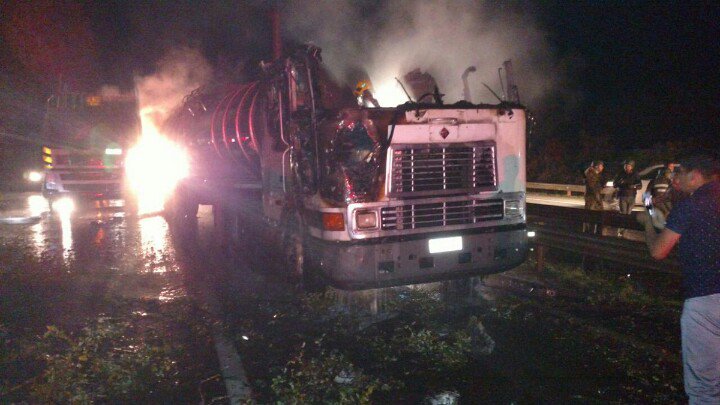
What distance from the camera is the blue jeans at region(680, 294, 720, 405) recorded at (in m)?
2.99

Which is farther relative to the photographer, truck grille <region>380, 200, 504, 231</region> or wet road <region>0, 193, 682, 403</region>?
truck grille <region>380, 200, 504, 231</region>

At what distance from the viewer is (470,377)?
4.31 meters

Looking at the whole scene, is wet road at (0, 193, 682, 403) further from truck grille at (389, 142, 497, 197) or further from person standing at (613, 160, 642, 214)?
person standing at (613, 160, 642, 214)

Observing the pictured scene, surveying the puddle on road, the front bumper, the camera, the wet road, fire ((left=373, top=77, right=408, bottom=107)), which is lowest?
the wet road

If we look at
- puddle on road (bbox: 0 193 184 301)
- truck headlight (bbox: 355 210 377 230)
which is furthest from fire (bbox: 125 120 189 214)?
truck headlight (bbox: 355 210 377 230)

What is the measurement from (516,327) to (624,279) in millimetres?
2146

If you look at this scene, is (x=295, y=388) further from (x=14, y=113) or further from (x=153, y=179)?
(x=14, y=113)

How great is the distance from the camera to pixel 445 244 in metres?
5.59

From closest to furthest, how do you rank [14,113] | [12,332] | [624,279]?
[12,332] → [624,279] → [14,113]

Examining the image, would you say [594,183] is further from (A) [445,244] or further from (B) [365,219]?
(B) [365,219]

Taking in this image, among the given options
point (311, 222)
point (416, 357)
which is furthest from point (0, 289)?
point (416, 357)

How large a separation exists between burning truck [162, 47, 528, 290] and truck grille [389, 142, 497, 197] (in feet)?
0.03

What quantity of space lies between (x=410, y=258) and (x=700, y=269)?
2.83 meters

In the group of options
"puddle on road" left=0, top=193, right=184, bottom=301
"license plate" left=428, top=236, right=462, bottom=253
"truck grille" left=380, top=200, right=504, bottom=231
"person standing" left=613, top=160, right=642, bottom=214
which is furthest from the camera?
"person standing" left=613, top=160, right=642, bottom=214
